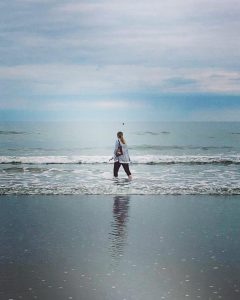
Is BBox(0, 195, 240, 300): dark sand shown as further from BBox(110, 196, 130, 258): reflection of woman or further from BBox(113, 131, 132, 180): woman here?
BBox(113, 131, 132, 180): woman

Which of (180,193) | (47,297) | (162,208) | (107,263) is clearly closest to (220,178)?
(180,193)

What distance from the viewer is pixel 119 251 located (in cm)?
803

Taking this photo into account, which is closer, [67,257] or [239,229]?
[67,257]

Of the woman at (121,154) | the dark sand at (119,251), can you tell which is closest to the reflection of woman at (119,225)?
the dark sand at (119,251)

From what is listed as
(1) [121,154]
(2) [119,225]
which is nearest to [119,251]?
(2) [119,225]

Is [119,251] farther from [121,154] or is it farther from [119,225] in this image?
[121,154]

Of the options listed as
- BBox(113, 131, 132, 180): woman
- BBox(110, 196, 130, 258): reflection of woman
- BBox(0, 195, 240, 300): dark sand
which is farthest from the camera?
BBox(113, 131, 132, 180): woman

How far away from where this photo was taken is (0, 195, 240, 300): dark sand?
6113 mm

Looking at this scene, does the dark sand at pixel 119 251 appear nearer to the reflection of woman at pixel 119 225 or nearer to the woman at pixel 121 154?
the reflection of woman at pixel 119 225

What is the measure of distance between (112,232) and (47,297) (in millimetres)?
3802

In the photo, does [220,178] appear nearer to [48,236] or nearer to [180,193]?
[180,193]

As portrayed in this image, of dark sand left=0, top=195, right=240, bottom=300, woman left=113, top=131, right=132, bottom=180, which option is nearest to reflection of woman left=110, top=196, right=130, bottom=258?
dark sand left=0, top=195, right=240, bottom=300

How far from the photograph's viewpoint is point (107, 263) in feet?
23.9

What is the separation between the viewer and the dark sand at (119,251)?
20.1 feet
